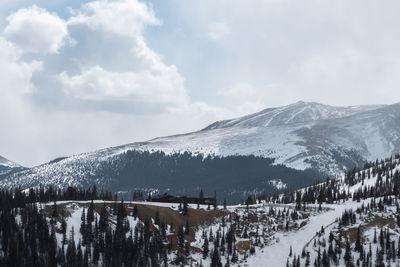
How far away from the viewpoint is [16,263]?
198 meters
